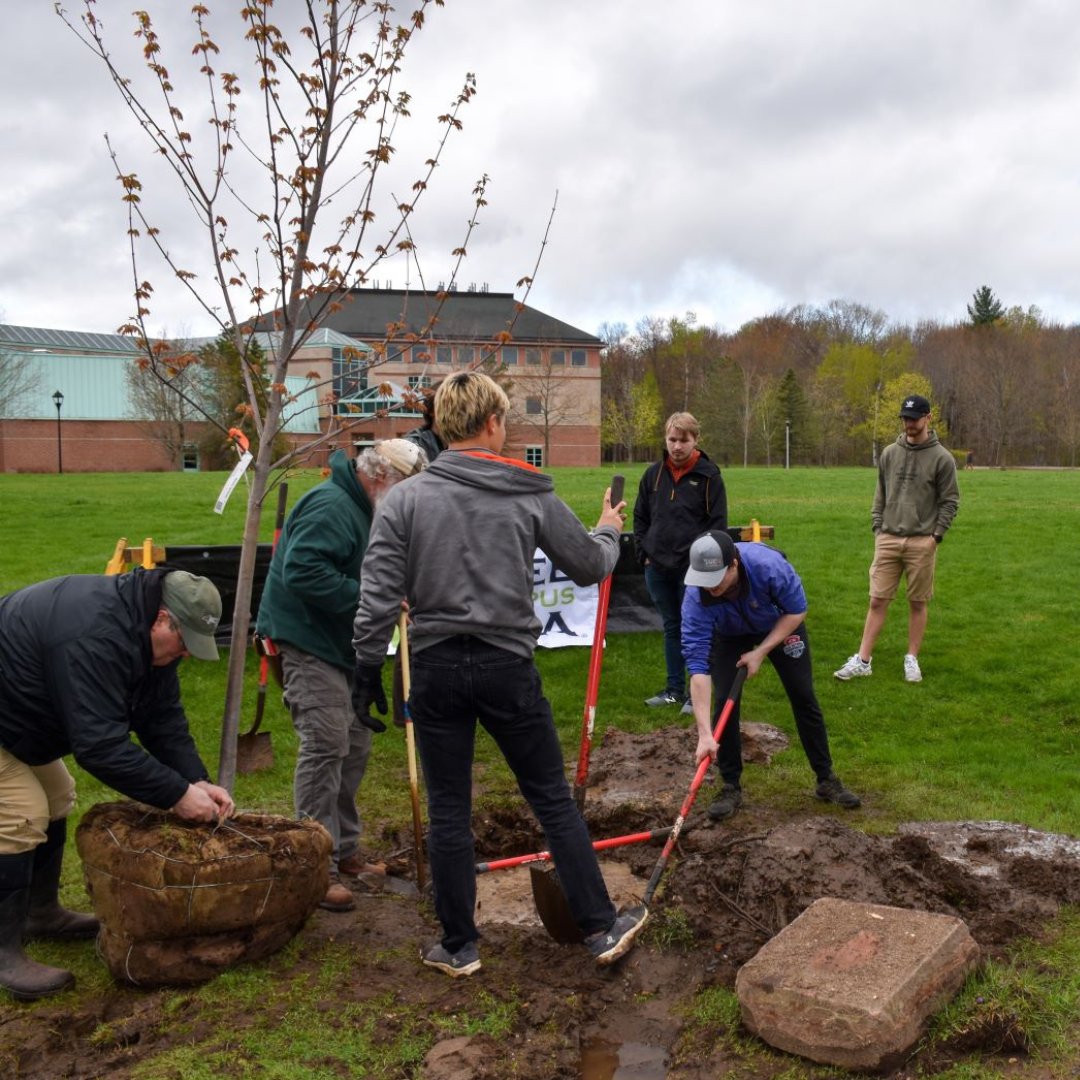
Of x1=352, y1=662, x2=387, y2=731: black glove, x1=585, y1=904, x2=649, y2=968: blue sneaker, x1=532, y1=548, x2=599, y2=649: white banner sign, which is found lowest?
x1=585, y1=904, x2=649, y2=968: blue sneaker

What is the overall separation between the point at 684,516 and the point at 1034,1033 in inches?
169

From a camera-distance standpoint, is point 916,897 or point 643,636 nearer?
point 916,897

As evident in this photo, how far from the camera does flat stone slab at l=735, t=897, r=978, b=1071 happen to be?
10.2 ft

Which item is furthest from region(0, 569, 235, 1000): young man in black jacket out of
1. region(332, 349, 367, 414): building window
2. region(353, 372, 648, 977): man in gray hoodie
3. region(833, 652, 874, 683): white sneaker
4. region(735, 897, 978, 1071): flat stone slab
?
region(833, 652, 874, 683): white sneaker

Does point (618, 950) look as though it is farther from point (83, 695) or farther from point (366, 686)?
point (83, 695)

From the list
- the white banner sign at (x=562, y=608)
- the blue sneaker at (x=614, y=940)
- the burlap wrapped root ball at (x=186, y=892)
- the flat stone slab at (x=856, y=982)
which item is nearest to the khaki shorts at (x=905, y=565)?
the white banner sign at (x=562, y=608)

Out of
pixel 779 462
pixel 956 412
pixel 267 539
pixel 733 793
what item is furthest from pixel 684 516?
pixel 956 412

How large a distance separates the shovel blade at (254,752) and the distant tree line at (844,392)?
2076 inches

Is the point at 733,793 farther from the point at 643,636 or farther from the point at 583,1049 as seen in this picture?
the point at 643,636

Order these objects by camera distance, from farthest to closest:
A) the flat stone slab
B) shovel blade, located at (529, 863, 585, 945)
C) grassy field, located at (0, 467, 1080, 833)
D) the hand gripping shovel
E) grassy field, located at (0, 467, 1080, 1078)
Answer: grassy field, located at (0, 467, 1080, 833) < grassy field, located at (0, 467, 1080, 1078) < the hand gripping shovel < shovel blade, located at (529, 863, 585, 945) < the flat stone slab

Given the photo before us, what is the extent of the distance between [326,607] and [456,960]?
144 cm

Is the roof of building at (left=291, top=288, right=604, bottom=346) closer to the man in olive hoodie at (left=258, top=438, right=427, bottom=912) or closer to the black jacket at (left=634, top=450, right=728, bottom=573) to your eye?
the black jacket at (left=634, top=450, right=728, bottom=573)

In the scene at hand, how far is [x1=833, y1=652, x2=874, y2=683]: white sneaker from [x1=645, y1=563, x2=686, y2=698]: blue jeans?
126 cm

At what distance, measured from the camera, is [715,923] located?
166 inches
